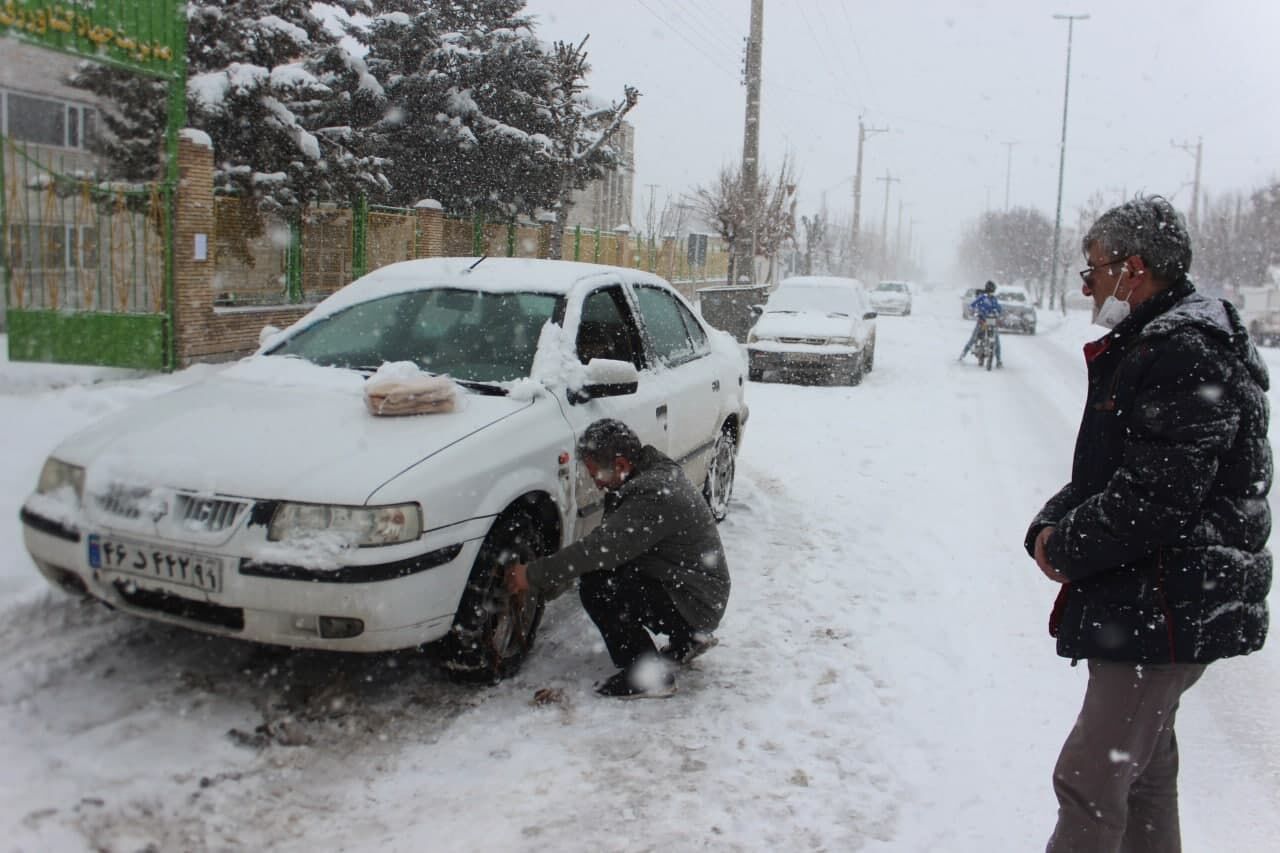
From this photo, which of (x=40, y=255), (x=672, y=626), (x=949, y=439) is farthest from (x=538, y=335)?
(x=40, y=255)

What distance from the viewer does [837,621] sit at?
518cm

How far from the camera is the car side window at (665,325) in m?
5.90

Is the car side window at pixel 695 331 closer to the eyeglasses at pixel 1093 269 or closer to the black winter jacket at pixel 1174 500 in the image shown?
the eyeglasses at pixel 1093 269

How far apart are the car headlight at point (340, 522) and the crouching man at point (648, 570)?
25.7 inches

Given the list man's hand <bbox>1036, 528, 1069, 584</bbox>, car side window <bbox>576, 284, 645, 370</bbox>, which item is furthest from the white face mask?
car side window <bbox>576, 284, 645, 370</bbox>

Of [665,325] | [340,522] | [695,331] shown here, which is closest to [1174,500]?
[340,522]

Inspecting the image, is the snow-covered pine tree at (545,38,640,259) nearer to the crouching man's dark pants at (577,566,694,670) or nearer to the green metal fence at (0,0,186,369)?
the green metal fence at (0,0,186,369)

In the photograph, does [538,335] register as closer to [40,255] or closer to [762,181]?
[40,255]

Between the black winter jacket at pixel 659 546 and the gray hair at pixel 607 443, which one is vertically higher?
the gray hair at pixel 607 443

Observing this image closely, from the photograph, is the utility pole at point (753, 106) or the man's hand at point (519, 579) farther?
the utility pole at point (753, 106)

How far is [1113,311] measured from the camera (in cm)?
250

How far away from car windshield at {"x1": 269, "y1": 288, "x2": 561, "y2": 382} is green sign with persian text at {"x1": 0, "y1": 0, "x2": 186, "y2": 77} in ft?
24.9

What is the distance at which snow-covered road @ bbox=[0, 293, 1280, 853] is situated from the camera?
10.5ft

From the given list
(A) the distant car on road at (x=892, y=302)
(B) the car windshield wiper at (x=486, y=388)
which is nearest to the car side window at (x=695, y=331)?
(B) the car windshield wiper at (x=486, y=388)
